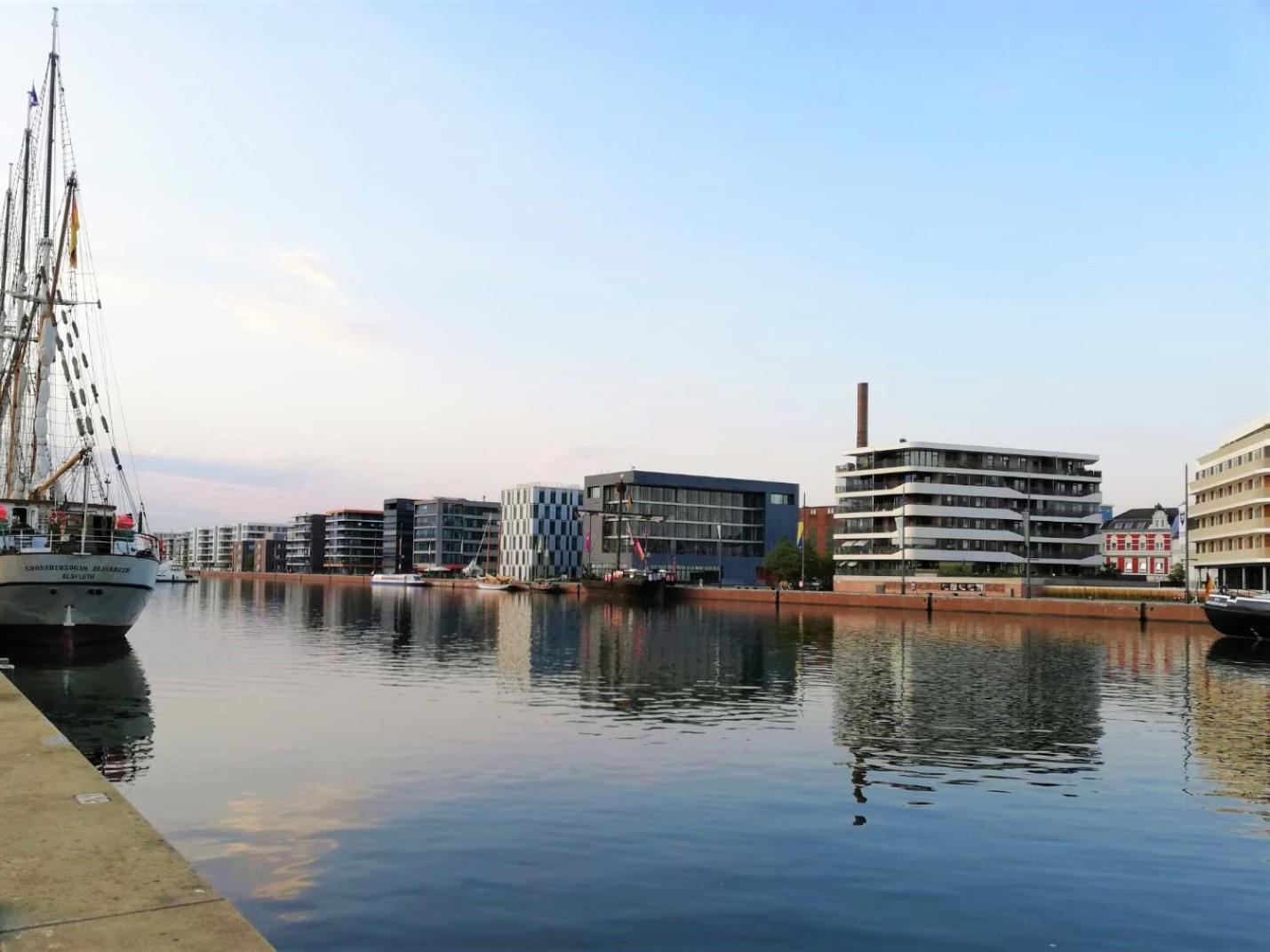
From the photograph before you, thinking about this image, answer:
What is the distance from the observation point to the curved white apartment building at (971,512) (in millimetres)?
152625

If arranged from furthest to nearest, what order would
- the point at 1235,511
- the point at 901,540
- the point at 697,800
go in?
the point at 901,540 < the point at 1235,511 < the point at 697,800

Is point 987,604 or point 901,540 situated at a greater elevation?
point 901,540

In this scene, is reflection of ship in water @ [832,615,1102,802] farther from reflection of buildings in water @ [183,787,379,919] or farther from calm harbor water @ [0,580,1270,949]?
reflection of buildings in water @ [183,787,379,919]

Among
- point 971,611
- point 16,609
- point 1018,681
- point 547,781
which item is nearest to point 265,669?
point 16,609

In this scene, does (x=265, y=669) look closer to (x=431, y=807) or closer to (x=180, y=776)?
(x=180, y=776)

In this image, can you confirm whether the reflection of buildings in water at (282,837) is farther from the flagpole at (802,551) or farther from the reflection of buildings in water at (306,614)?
the flagpole at (802,551)

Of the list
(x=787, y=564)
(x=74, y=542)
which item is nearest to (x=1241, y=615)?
(x=74, y=542)

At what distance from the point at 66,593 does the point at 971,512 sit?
427 ft

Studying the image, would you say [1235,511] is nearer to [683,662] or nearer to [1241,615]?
[1241,615]

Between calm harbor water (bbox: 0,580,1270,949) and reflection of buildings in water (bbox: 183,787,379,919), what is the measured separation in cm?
9

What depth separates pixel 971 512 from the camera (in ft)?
506

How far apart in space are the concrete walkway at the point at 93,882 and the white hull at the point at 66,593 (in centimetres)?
4442

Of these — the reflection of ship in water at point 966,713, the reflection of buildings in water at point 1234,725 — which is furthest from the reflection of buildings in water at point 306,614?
the reflection of buildings in water at point 1234,725

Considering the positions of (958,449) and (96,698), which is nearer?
(96,698)
